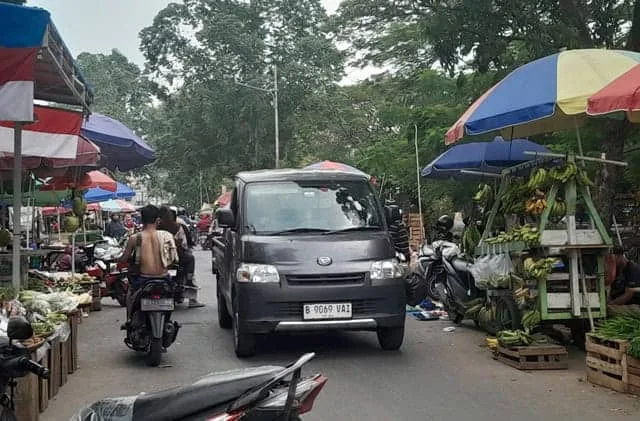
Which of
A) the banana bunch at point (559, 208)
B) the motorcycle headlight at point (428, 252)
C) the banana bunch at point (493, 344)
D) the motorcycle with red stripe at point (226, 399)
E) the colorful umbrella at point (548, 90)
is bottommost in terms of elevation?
the banana bunch at point (493, 344)

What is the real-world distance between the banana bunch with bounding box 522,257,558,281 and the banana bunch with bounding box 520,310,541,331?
37cm

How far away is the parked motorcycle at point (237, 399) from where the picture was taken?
130 inches

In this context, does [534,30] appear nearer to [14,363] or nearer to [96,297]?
[96,297]

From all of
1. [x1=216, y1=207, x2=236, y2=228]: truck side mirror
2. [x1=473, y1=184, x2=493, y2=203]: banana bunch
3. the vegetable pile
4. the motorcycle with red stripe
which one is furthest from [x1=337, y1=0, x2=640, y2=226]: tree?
the motorcycle with red stripe

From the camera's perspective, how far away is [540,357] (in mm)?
7914

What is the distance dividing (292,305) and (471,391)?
2.10 meters

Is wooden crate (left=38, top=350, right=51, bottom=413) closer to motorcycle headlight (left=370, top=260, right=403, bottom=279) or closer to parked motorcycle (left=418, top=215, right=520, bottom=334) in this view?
motorcycle headlight (left=370, top=260, right=403, bottom=279)

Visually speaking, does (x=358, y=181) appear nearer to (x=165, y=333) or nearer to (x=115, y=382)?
(x=165, y=333)

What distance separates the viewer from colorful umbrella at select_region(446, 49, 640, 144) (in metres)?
7.84

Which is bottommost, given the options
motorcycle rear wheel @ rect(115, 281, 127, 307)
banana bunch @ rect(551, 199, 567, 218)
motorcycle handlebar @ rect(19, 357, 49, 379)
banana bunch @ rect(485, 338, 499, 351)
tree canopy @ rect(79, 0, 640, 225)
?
banana bunch @ rect(485, 338, 499, 351)

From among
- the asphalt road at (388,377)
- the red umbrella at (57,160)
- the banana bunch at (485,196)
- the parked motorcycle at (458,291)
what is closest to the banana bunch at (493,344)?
the asphalt road at (388,377)

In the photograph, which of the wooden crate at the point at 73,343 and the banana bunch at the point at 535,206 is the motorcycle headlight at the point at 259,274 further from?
Result: the banana bunch at the point at 535,206

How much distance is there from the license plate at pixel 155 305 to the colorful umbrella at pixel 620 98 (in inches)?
179

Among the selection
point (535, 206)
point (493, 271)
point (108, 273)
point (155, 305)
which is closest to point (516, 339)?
point (493, 271)
